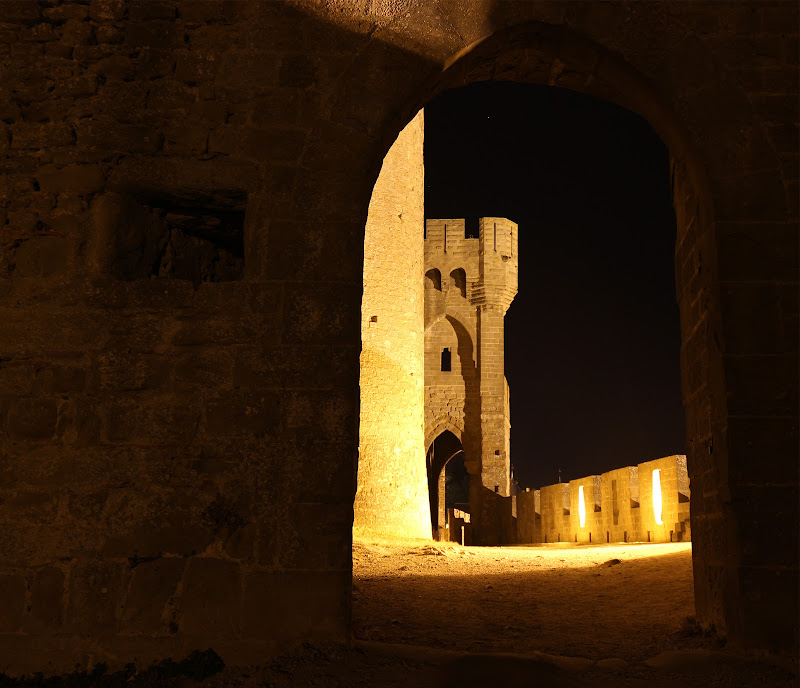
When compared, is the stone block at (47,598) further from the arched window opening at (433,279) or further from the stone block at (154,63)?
the arched window opening at (433,279)

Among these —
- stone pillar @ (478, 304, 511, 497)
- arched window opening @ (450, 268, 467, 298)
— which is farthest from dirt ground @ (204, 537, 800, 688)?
arched window opening @ (450, 268, 467, 298)

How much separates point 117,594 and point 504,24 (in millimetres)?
3263

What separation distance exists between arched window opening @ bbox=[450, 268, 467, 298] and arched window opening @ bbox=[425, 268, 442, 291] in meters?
0.45

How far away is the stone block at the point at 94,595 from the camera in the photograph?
10.4 ft

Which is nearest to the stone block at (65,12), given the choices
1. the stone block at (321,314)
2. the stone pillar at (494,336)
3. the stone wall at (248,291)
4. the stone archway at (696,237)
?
the stone wall at (248,291)

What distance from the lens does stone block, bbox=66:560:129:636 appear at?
124 inches

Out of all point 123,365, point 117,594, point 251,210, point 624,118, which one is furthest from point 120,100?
point 624,118

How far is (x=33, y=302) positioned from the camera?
11.4ft

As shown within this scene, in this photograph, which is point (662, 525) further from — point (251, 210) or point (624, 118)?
point (624, 118)

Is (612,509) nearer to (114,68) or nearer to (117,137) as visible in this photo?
(117,137)

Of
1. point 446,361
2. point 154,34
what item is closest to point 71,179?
point 154,34

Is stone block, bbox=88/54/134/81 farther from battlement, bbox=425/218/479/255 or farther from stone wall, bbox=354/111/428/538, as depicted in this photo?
battlement, bbox=425/218/479/255

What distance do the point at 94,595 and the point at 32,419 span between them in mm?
845

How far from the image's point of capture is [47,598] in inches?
125
